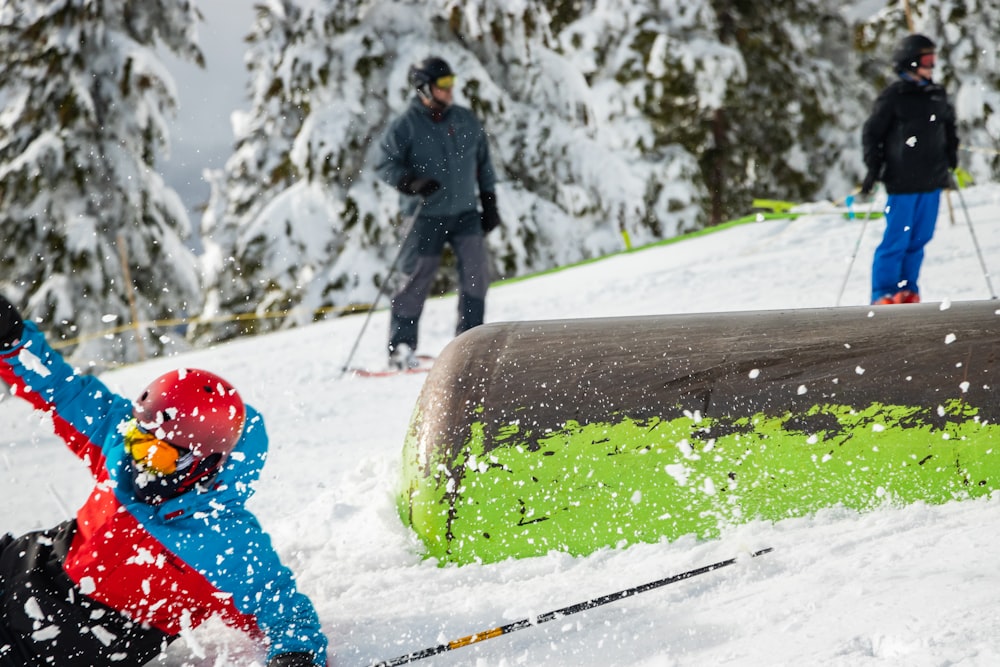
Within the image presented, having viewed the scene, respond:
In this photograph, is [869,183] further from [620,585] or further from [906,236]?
[620,585]

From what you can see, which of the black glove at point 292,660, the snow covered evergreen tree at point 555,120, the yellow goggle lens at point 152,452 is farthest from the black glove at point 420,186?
the snow covered evergreen tree at point 555,120

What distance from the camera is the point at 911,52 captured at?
5.20m

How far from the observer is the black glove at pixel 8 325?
2.34m

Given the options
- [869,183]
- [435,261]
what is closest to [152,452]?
[435,261]

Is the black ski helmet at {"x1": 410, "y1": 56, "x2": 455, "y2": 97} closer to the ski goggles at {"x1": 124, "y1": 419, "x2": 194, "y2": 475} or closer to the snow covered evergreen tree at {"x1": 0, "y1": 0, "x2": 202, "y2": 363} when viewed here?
the ski goggles at {"x1": 124, "y1": 419, "x2": 194, "y2": 475}

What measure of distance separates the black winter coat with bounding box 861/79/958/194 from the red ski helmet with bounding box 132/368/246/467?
176 inches

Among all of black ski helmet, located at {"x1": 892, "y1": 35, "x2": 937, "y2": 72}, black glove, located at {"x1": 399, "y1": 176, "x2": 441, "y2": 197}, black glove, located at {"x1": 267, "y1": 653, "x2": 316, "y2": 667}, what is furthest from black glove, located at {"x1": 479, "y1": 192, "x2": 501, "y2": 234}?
black glove, located at {"x1": 267, "y1": 653, "x2": 316, "y2": 667}

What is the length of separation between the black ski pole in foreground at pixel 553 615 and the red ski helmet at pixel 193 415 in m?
0.65

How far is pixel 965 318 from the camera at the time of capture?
2.62 m

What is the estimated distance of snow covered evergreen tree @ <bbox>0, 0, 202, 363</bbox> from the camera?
1306 centimetres

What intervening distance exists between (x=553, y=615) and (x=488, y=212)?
12.8ft

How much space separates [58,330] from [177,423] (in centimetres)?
1294

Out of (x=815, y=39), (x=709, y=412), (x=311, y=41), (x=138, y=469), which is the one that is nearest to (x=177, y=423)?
(x=138, y=469)

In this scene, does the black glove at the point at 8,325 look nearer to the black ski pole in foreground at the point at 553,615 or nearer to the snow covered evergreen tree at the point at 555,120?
the black ski pole in foreground at the point at 553,615
